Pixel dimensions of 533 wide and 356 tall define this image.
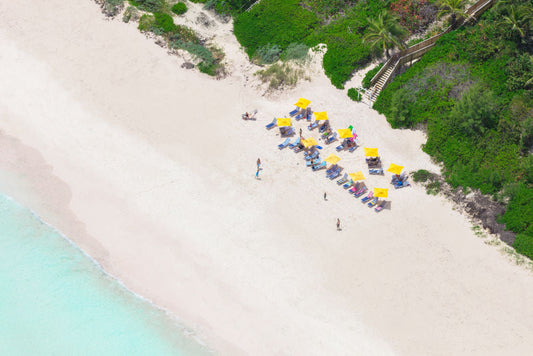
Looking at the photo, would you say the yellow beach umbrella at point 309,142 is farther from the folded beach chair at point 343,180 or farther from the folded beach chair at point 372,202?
the folded beach chair at point 372,202

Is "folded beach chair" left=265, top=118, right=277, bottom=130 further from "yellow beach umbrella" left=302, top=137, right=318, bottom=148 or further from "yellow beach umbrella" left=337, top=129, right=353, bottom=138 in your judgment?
"yellow beach umbrella" left=337, top=129, right=353, bottom=138

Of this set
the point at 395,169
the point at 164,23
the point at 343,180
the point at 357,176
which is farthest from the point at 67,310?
the point at 164,23

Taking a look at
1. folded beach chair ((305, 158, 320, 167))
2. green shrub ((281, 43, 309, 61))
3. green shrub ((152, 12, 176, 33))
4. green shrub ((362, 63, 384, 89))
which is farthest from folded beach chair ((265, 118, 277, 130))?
green shrub ((152, 12, 176, 33))

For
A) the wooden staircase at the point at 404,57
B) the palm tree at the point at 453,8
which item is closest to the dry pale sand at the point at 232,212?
the wooden staircase at the point at 404,57

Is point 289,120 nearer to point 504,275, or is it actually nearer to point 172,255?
point 172,255

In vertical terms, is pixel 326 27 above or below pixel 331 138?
above

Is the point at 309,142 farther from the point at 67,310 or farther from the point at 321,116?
the point at 67,310
